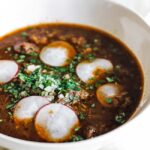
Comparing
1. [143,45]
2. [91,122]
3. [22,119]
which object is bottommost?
[22,119]

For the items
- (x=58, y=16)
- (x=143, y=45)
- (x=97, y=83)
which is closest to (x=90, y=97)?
(x=97, y=83)

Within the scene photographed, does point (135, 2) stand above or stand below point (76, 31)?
above

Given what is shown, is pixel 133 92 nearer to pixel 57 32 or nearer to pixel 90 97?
pixel 90 97

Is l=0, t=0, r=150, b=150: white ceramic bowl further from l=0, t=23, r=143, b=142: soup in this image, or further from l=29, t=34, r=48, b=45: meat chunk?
l=29, t=34, r=48, b=45: meat chunk

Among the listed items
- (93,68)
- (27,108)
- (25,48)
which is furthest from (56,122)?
(25,48)

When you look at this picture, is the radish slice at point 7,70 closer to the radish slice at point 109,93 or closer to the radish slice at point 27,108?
the radish slice at point 27,108

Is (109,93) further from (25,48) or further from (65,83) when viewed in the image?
(25,48)

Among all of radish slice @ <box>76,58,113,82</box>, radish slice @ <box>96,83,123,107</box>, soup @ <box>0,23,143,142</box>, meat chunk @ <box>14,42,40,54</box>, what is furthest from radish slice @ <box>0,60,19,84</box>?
radish slice @ <box>96,83,123,107</box>
